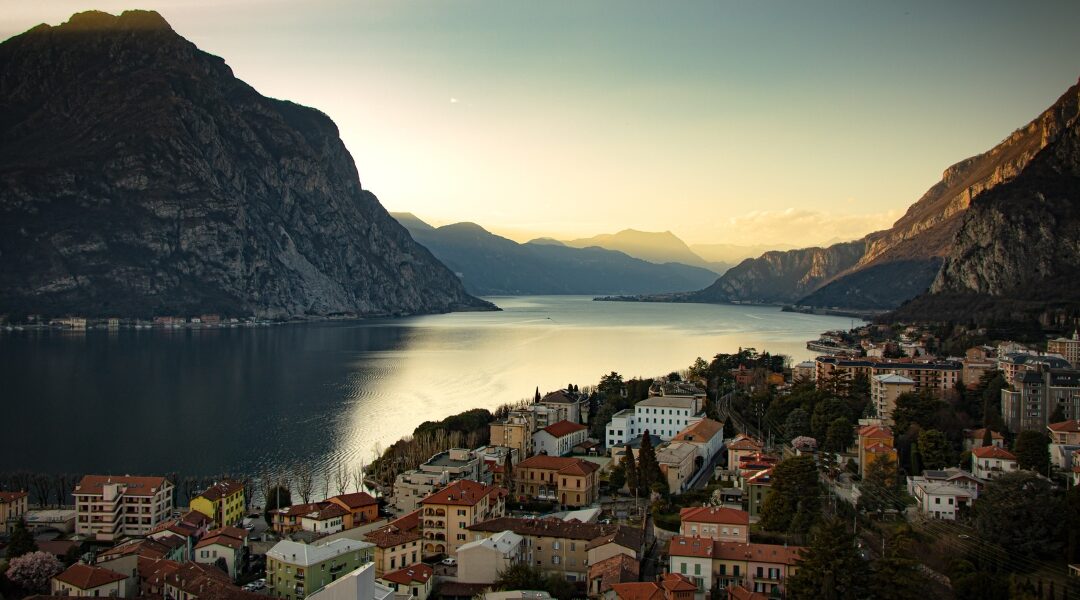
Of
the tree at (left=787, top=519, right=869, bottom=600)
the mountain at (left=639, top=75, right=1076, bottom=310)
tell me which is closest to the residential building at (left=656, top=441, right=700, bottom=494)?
the tree at (left=787, top=519, right=869, bottom=600)

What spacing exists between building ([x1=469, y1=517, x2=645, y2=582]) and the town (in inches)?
1.8

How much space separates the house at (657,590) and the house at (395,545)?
4.76 metres

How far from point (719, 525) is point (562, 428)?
38.2 ft

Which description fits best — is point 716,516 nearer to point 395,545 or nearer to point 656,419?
point 395,545

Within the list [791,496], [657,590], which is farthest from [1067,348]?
[657,590]

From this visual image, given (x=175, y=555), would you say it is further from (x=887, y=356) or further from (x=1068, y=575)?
(x=887, y=356)

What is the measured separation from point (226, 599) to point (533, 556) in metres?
6.13

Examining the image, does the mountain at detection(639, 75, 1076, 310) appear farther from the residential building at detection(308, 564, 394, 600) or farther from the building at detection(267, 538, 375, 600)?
the residential building at detection(308, 564, 394, 600)

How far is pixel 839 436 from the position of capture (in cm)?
2550

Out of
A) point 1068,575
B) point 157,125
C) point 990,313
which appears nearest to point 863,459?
point 1068,575

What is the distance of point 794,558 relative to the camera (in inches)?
646

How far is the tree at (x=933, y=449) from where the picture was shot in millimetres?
22797

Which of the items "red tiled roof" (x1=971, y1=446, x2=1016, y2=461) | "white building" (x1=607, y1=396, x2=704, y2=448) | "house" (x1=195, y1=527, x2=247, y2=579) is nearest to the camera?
"house" (x1=195, y1=527, x2=247, y2=579)

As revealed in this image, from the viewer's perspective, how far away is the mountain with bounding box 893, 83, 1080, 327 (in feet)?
180
